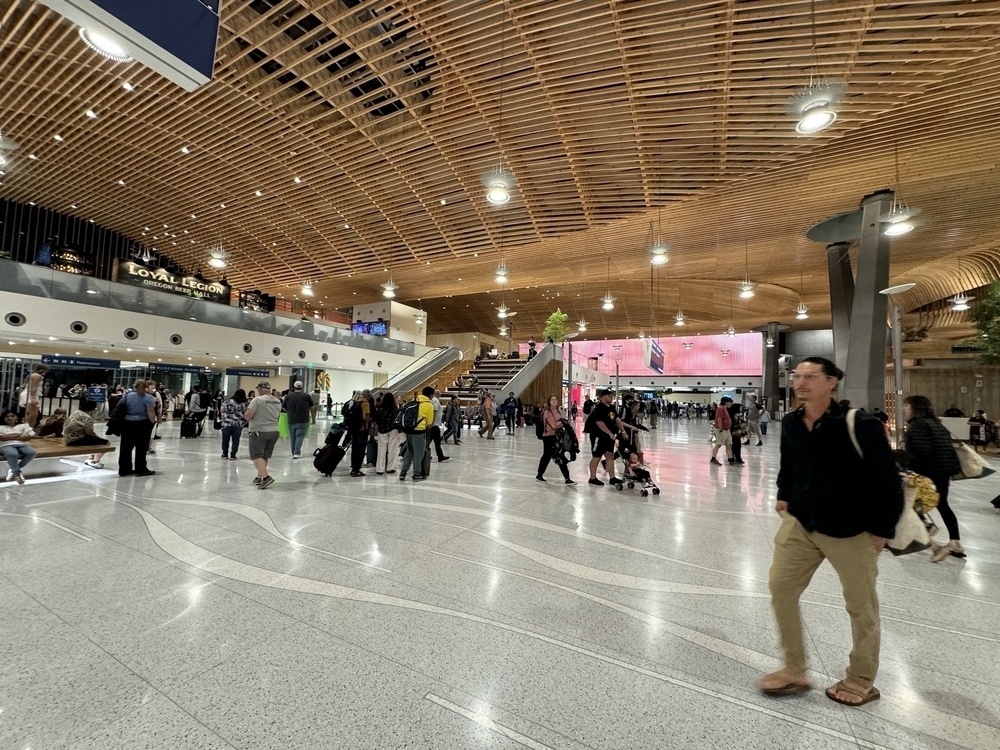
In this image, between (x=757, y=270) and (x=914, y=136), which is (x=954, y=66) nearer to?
(x=914, y=136)

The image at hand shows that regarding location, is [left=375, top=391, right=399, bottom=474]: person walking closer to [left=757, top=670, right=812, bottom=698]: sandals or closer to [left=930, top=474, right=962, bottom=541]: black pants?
[left=757, top=670, right=812, bottom=698]: sandals

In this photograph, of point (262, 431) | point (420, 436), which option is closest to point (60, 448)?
point (262, 431)

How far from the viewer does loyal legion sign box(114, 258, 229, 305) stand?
15547mm

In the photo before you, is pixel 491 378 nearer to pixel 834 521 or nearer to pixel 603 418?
pixel 603 418

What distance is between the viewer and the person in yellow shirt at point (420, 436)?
6.29 m

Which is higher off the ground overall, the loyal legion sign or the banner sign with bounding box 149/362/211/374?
the loyal legion sign

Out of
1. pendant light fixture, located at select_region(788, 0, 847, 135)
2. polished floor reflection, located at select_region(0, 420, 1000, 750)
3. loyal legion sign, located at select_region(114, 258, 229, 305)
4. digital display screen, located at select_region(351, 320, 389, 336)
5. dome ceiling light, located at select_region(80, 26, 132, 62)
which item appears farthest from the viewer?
digital display screen, located at select_region(351, 320, 389, 336)

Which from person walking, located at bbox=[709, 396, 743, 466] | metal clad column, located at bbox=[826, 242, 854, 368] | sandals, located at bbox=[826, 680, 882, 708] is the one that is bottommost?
sandals, located at bbox=[826, 680, 882, 708]

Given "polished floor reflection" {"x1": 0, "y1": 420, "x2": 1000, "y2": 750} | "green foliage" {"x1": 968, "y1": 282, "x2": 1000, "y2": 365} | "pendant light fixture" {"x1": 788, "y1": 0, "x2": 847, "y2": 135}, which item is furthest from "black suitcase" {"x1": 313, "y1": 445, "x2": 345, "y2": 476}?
"green foliage" {"x1": 968, "y1": 282, "x2": 1000, "y2": 365}

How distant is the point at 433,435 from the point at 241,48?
7820mm

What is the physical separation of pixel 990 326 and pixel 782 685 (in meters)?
17.6

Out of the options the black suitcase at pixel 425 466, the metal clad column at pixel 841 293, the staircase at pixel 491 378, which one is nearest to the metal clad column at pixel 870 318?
the metal clad column at pixel 841 293

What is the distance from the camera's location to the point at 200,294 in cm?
1756

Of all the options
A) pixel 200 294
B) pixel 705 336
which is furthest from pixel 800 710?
pixel 705 336
